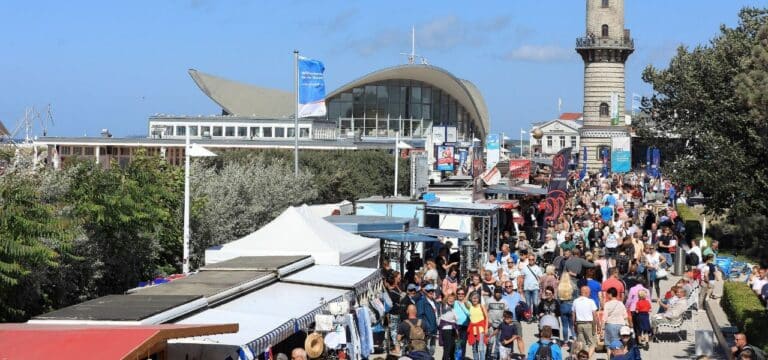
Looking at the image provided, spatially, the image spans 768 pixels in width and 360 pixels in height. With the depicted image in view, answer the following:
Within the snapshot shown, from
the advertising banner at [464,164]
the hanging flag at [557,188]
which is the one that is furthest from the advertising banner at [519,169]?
the hanging flag at [557,188]

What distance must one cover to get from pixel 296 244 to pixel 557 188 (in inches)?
644

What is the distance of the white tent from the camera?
20.0 metres

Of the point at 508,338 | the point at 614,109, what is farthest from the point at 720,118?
the point at 614,109

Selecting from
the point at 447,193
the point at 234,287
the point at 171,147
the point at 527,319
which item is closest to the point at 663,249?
the point at 447,193

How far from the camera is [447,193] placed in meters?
35.9

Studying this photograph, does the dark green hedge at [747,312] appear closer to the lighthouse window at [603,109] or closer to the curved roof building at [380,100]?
the curved roof building at [380,100]

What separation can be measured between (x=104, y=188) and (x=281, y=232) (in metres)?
2.79

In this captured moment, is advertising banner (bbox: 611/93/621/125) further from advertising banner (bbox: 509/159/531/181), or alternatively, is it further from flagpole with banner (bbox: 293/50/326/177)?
flagpole with banner (bbox: 293/50/326/177)

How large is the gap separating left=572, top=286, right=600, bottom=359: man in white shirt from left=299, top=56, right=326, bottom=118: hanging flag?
1934cm

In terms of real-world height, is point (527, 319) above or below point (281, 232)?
below

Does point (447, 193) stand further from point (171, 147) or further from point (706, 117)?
point (171, 147)

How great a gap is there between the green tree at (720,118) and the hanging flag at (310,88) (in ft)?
37.5

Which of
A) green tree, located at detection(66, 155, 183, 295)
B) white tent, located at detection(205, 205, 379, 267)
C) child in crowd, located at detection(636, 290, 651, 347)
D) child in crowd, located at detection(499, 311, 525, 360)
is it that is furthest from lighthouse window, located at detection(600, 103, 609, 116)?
child in crowd, located at detection(499, 311, 525, 360)

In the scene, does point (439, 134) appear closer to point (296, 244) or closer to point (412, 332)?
point (296, 244)
